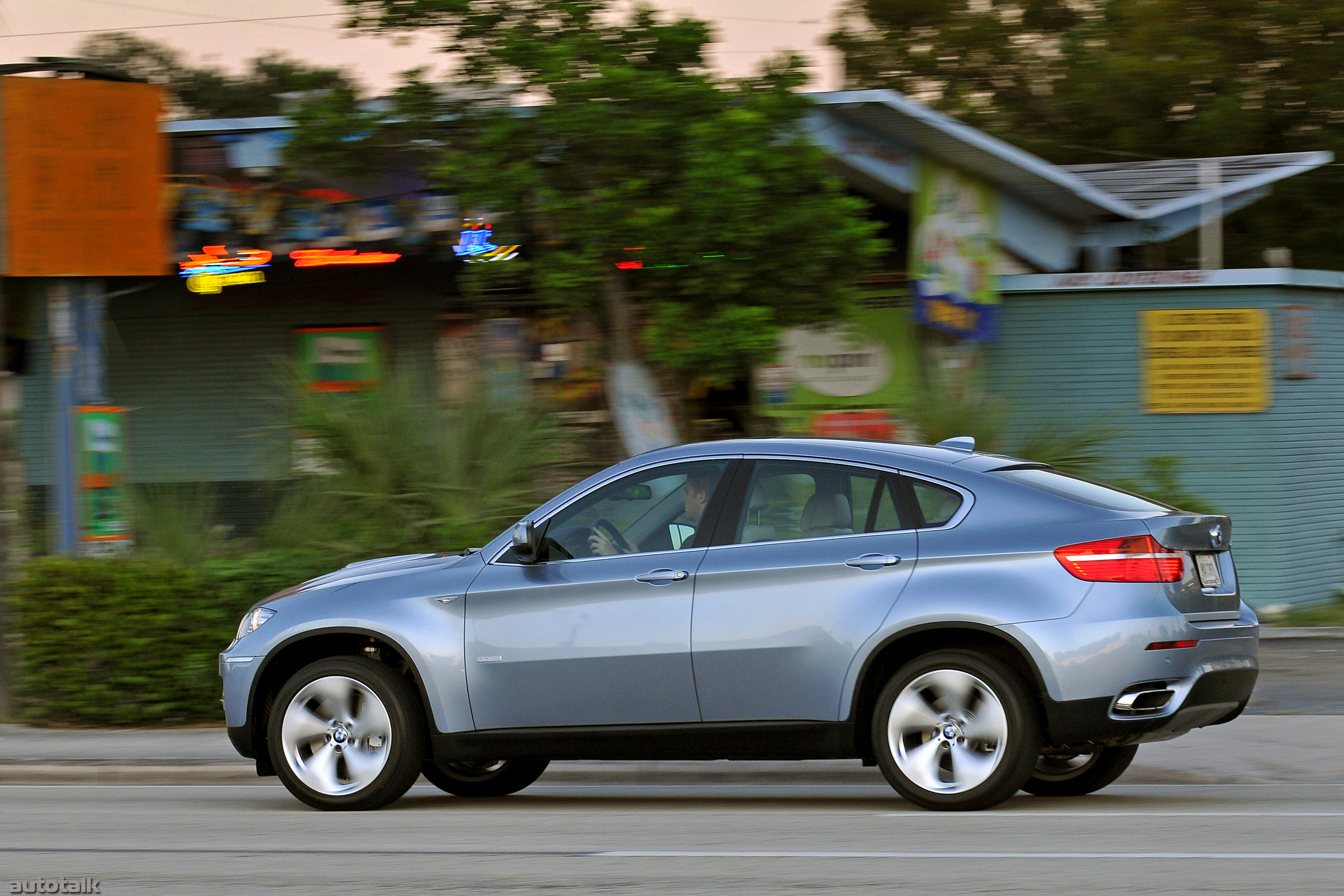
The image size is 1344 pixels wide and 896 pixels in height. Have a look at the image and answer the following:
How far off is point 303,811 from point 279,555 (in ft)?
12.9

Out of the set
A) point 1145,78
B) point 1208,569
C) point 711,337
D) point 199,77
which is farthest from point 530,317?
point 199,77

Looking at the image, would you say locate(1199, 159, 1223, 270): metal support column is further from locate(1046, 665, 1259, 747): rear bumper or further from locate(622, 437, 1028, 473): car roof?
locate(1046, 665, 1259, 747): rear bumper

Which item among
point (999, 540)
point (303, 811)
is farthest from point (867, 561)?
point (303, 811)

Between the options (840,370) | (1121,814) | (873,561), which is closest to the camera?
(873,561)

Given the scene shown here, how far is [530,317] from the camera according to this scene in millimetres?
18266

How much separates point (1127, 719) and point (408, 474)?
6.79 m

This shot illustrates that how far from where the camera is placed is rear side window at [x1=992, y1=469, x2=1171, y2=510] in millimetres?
7141

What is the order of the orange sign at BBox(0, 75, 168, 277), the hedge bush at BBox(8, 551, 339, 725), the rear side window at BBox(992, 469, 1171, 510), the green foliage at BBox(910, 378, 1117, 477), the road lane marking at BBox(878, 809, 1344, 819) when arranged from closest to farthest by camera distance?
the rear side window at BBox(992, 469, 1171, 510), the road lane marking at BBox(878, 809, 1344, 819), the hedge bush at BBox(8, 551, 339, 725), the orange sign at BBox(0, 75, 168, 277), the green foliage at BBox(910, 378, 1117, 477)

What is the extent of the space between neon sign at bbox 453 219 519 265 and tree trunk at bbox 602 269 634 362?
46.6 inches

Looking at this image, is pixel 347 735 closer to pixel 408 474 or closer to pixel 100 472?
pixel 408 474

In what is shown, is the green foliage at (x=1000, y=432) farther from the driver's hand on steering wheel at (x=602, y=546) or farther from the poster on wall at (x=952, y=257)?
the driver's hand on steering wheel at (x=602, y=546)

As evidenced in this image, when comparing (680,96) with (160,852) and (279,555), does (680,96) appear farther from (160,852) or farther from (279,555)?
(160,852)

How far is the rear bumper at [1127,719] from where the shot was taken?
688 centimetres

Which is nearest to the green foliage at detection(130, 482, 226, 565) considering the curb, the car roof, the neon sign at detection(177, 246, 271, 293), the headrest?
the neon sign at detection(177, 246, 271, 293)
